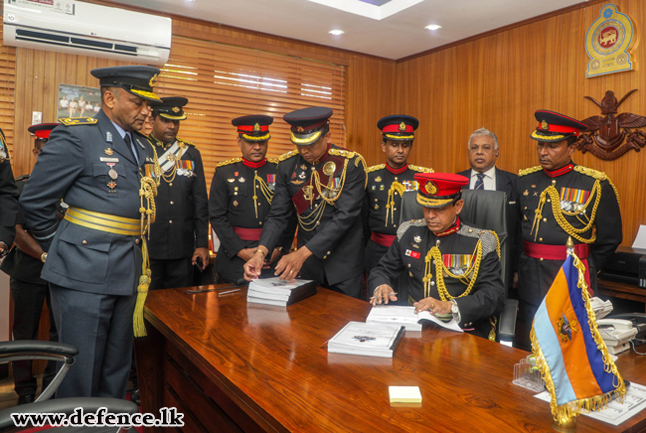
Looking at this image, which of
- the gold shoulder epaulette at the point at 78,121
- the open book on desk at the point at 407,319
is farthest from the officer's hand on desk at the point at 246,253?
the open book on desk at the point at 407,319

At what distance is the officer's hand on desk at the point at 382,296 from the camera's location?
2.01m

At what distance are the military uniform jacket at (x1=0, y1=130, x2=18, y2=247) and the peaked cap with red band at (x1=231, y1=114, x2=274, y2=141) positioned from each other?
1.40 meters

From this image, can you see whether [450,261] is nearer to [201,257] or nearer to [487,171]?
[487,171]

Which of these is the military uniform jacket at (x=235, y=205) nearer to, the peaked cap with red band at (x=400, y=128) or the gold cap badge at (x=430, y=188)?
the peaked cap with red band at (x=400, y=128)

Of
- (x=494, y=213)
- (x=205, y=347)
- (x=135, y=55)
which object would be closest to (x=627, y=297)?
(x=494, y=213)

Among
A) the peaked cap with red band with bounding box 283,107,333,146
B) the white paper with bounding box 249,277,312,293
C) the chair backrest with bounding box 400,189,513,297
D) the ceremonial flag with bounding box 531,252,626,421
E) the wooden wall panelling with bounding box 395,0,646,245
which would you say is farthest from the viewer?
the wooden wall panelling with bounding box 395,0,646,245

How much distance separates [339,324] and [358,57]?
4.18 m

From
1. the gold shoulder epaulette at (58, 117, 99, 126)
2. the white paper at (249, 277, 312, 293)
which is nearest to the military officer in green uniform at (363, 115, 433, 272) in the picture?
the white paper at (249, 277, 312, 293)

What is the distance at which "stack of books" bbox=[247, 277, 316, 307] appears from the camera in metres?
2.04

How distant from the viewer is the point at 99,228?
1.97 meters

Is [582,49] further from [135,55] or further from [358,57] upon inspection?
[135,55]

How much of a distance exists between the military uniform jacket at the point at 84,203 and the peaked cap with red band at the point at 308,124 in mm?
879

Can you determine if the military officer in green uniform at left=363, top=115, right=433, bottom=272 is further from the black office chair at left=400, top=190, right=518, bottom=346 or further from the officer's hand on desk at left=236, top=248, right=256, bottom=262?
the officer's hand on desk at left=236, top=248, right=256, bottom=262

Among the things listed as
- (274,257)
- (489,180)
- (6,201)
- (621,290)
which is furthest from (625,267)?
(6,201)
